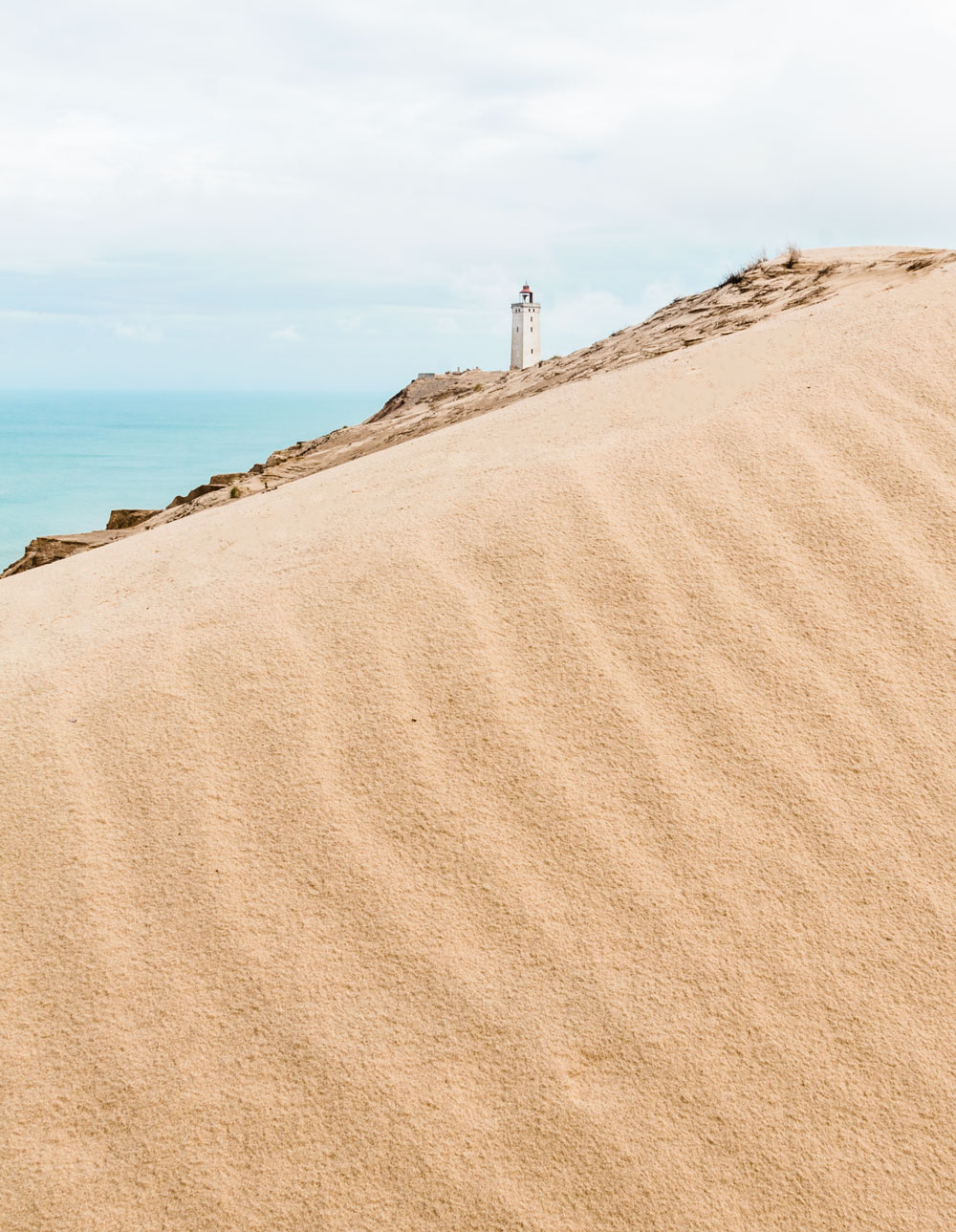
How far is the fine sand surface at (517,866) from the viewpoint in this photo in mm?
1687

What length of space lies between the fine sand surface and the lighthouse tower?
3796 cm

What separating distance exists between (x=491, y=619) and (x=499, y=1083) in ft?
4.09

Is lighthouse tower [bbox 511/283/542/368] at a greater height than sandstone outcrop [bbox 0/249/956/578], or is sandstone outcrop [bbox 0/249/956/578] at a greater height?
lighthouse tower [bbox 511/283/542/368]

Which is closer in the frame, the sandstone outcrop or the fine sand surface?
the fine sand surface

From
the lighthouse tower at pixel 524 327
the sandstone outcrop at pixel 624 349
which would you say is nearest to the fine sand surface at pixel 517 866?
the sandstone outcrop at pixel 624 349

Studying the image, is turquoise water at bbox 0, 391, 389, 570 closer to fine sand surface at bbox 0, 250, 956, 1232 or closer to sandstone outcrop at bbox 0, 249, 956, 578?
sandstone outcrop at bbox 0, 249, 956, 578

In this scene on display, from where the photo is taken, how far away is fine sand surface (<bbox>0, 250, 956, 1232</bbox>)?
5.53 feet

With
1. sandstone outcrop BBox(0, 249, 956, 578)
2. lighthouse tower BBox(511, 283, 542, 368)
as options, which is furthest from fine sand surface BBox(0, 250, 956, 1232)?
lighthouse tower BBox(511, 283, 542, 368)

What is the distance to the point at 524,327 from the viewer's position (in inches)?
1561

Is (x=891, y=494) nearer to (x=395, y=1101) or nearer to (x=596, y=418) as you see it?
(x=596, y=418)

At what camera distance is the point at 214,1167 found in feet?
5.53

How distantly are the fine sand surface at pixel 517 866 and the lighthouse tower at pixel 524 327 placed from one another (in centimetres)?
3796

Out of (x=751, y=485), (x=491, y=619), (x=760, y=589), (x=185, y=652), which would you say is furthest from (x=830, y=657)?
(x=185, y=652)

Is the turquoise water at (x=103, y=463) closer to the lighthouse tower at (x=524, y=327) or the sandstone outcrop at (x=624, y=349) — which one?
the lighthouse tower at (x=524, y=327)
